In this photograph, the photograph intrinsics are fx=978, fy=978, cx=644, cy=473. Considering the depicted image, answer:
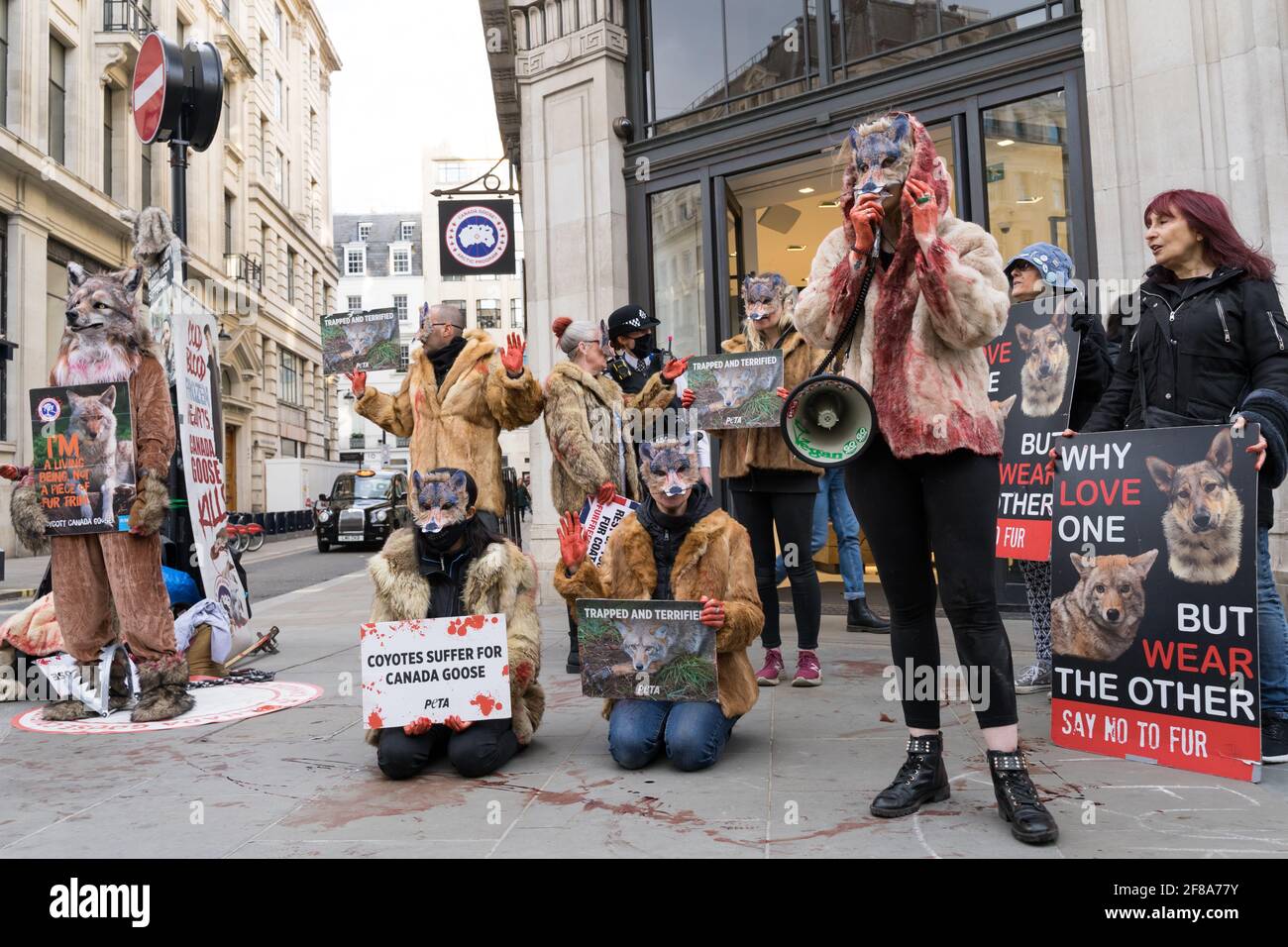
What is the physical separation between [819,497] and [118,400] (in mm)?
4669

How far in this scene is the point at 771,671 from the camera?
214 inches

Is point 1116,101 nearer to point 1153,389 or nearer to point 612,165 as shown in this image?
point 1153,389

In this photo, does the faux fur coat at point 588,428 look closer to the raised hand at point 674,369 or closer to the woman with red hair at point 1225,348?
the raised hand at point 674,369

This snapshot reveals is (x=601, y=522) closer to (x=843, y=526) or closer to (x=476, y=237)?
(x=843, y=526)

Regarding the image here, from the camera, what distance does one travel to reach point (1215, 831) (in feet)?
9.64

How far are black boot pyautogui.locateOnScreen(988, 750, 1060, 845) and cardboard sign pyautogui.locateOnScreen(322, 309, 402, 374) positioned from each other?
4913mm

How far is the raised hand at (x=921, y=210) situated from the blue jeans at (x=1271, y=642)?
6.24ft

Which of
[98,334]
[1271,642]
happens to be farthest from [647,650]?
[98,334]

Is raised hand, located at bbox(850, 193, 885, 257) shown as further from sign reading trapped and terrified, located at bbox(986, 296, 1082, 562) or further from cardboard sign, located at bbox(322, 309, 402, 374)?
cardboard sign, located at bbox(322, 309, 402, 374)

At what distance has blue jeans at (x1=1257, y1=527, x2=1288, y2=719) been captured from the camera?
3.68 meters

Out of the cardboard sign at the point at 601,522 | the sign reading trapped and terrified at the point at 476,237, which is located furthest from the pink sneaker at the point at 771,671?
the sign reading trapped and terrified at the point at 476,237

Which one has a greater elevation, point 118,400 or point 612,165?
point 612,165
